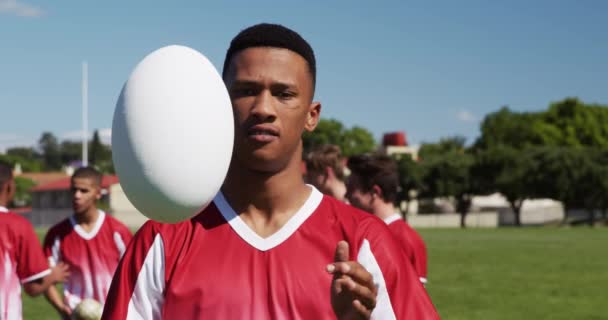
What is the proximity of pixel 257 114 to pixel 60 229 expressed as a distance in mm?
6754

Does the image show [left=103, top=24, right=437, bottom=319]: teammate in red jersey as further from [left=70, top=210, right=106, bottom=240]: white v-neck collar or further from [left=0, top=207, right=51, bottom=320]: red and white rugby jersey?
[left=70, top=210, right=106, bottom=240]: white v-neck collar

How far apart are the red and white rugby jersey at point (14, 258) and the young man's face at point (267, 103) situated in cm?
474

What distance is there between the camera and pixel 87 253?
30.1ft

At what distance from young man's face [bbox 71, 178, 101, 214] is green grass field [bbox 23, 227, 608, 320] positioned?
628 cm

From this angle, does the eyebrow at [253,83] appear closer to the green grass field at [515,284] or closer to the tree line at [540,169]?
the green grass field at [515,284]

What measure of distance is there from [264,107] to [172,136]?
1.53 feet

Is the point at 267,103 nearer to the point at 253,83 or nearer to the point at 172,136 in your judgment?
the point at 253,83

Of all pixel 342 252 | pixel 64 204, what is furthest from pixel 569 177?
pixel 342 252

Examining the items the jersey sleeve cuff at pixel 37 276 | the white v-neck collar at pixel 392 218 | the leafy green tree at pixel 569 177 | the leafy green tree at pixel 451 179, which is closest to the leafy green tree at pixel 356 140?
the leafy green tree at pixel 451 179

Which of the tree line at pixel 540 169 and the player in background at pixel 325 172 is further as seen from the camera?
the tree line at pixel 540 169

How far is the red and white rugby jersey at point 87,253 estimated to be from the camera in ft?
29.7

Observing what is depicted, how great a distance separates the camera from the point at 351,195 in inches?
284

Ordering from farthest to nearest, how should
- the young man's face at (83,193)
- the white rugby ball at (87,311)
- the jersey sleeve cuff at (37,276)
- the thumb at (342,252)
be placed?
1. the young man's face at (83,193)
2. the jersey sleeve cuff at (37,276)
3. the white rugby ball at (87,311)
4. the thumb at (342,252)

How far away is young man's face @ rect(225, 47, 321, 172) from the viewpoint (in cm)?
312
